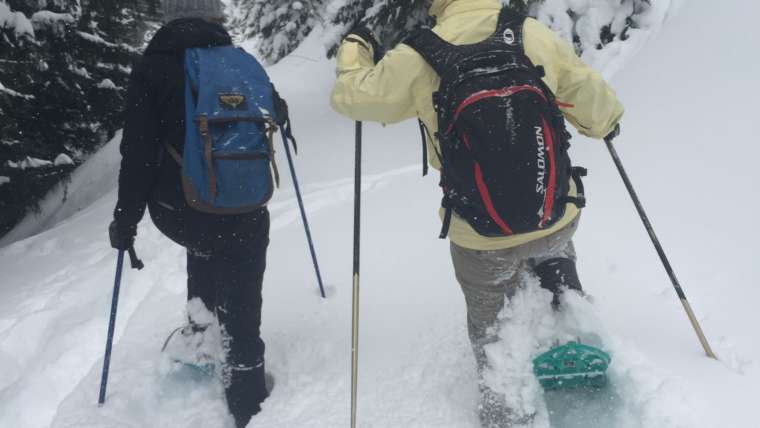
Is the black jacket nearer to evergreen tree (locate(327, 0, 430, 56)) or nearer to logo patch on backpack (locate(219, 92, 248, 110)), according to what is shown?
logo patch on backpack (locate(219, 92, 248, 110))

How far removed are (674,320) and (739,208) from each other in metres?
1.20

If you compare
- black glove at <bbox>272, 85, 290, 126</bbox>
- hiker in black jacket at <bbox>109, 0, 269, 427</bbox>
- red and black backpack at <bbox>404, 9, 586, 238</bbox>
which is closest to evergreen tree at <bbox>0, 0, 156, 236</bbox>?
hiker in black jacket at <bbox>109, 0, 269, 427</bbox>

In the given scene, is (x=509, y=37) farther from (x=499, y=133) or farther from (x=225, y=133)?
(x=225, y=133)

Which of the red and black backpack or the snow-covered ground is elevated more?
the red and black backpack

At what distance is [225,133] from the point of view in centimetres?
238

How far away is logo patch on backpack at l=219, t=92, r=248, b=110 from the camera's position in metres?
2.34

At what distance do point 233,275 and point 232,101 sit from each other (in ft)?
2.75

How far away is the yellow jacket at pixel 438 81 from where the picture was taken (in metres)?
2.07

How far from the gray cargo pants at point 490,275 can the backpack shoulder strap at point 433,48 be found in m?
0.75

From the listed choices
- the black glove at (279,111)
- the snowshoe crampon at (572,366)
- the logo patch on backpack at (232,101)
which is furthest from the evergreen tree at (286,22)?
the snowshoe crampon at (572,366)

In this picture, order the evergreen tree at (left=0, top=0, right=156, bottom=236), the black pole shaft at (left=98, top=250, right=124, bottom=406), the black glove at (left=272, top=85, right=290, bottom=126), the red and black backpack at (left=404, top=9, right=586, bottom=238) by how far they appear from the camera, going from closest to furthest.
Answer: the red and black backpack at (left=404, top=9, right=586, bottom=238) < the black glove at (left=272, top=85, right=290, bottom=126) < the black pole shaft at (left=98, top=250, right=124, bottom=406) < the evergreen tree at (left=0, top=0, right=156, bottom=236)

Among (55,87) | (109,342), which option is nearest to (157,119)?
(109,342)

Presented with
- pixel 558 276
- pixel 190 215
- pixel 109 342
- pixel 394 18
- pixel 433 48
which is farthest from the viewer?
pixel 394 18

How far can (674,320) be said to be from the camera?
3.01m
